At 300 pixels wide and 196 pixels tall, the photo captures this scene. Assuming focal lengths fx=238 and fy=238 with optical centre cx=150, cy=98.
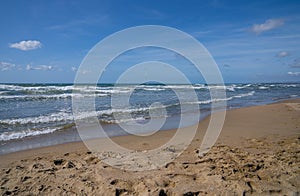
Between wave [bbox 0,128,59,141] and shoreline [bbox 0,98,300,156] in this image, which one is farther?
wave [bbox 0,128,59,141]

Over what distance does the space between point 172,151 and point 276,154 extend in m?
2.00

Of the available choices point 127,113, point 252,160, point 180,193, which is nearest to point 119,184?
point 180,193

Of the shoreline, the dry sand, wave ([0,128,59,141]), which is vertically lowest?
the shoreline

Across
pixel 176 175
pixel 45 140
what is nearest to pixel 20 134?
pixel 45 140

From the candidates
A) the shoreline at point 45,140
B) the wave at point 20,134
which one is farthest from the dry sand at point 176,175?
the wave at point 20,134

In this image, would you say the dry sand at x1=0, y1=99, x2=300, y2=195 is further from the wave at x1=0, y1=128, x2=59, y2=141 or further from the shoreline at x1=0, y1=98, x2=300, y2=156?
the wave at x1=0, y1=128, x2=59, y2=141

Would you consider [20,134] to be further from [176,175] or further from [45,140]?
[176,175]

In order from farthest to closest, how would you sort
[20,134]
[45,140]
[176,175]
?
1. [20,134]
2. [45,140]
3. [176,175]

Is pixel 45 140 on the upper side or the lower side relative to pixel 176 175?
lower

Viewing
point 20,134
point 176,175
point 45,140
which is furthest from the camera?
point 20,134

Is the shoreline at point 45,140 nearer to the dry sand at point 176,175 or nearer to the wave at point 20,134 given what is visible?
the wave at point 20,134

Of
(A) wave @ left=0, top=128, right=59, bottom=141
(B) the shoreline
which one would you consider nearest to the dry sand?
(B) the shoreline

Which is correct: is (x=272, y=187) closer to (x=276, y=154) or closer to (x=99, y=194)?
(x=276, y=154)

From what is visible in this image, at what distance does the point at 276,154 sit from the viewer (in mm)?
4531
